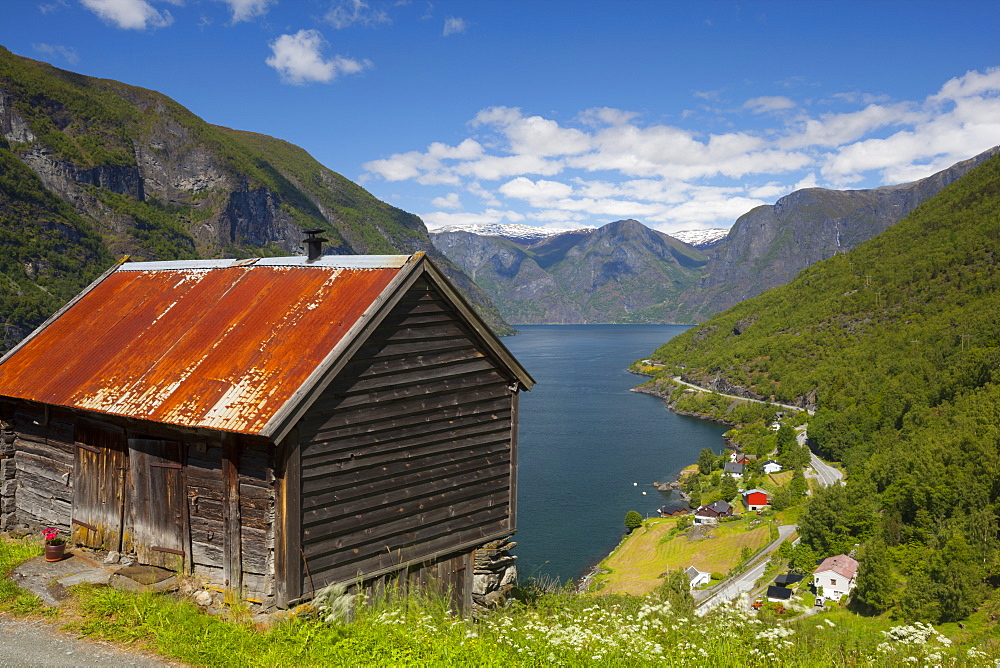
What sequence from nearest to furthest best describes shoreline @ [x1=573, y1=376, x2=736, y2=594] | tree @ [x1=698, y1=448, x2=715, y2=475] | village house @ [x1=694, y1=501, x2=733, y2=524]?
shoreline @ [x1=573, y1=376, x2=736, y2=594]
village house @ [x1=694, y1=501, x2=733, y2=524]
tree @ [x1=698, y1=448, x2=715, y2=475]

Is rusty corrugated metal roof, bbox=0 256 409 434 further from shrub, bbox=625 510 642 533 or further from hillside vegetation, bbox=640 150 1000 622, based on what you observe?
shrub, bbox=625 510 642 533

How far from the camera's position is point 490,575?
13.8 meters

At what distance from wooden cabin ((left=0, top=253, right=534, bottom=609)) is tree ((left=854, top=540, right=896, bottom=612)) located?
181 ft

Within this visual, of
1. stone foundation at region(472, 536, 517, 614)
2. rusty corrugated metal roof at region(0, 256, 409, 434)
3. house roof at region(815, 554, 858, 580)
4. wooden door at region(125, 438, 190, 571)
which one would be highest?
rusty corrugated metal roof at region(0, 256, 409, 434)

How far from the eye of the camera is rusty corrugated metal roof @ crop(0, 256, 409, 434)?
437 inches

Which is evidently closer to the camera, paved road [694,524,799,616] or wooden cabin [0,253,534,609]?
wooden cabin [0,253,534,609]

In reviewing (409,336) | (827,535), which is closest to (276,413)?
(409,336)

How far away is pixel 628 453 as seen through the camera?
103 metres

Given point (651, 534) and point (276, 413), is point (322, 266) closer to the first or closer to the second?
point (276, 413)

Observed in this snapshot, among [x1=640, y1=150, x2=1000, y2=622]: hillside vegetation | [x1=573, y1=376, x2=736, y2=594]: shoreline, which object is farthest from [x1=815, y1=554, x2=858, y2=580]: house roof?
[x1=573, y1=376, x2=736, y2=594]: shoreline

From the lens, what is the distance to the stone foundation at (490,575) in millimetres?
13711

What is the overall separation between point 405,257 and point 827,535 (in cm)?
6908

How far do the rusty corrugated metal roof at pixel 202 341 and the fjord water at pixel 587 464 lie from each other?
3097 centimetres

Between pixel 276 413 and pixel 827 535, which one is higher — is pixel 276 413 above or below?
above
